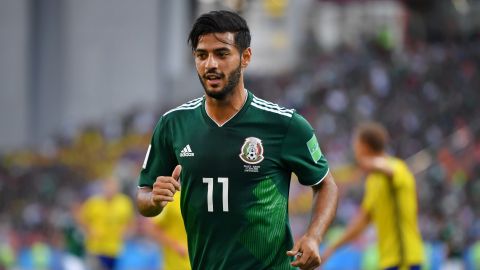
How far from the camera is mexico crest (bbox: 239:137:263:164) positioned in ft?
17.3

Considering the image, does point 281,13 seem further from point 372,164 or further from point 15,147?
point 372,164

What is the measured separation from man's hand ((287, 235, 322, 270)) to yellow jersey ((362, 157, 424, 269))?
436 cm

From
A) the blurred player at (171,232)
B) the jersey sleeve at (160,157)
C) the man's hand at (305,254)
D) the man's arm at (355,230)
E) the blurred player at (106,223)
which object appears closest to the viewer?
the man's hand at (305,254)

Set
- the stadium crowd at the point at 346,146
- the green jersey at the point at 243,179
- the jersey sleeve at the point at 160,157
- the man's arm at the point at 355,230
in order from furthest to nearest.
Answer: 1. the stadium crowd at the point at 346,146
2. the man's arm at the point at 355,230
3. the jersey sleeve at the point at 160,157
4. the green jersey at the point at 243,179

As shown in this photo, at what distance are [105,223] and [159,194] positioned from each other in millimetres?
10711

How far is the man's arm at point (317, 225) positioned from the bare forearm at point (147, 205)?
2.21ft

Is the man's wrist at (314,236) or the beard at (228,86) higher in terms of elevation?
the beard at (228,86)

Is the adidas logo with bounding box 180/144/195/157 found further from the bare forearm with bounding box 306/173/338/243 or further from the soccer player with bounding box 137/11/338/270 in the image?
the bare forearm with bounding box 306/173/338/243

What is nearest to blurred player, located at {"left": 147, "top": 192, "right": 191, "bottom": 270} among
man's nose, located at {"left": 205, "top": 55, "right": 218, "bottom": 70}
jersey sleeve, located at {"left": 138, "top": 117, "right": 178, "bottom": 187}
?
jersey sleeve, located at {"left": 138, "top": 117, "right": 178, "bottom": 187}

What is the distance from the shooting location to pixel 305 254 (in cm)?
502

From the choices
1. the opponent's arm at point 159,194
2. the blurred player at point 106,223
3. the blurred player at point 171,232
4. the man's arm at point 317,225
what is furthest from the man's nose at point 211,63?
the blurred player at point 106,223

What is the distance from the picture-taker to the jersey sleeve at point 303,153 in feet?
17.5

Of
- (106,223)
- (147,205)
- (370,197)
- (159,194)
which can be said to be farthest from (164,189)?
(106,223)

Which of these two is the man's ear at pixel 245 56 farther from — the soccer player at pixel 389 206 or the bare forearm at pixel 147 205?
the soccer player at pixel 389 206
